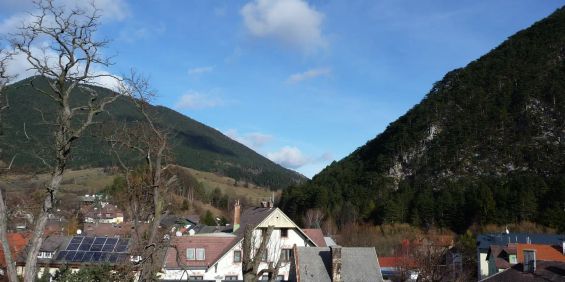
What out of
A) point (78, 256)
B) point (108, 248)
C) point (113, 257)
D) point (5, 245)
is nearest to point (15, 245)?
point (78, 256)

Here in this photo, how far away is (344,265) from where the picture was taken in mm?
31594

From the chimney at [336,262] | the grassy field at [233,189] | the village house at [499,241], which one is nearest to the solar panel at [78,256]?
the chimney at [336,262]

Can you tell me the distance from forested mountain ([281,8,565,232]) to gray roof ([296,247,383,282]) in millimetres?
59550

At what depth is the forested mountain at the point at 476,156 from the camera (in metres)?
93.8

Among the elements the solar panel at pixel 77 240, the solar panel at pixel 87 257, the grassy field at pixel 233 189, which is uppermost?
the grassy field at pixel 233 189

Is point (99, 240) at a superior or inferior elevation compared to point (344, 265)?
superior

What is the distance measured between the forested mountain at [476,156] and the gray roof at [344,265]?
59.6 meters

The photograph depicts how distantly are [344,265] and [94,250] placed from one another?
16.4m

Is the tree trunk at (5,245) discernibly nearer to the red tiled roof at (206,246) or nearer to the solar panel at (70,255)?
the solar panel at (70,255)

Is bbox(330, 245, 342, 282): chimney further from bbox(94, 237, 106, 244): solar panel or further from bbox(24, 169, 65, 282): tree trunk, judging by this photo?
bbox(24, 169, 65, 282): tree trunk

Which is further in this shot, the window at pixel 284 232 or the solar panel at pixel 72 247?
the window at pixel 284 232

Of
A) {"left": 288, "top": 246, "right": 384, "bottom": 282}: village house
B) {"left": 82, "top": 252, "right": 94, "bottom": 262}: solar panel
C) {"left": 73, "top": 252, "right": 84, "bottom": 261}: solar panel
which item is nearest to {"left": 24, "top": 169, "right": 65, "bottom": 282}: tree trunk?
{"left": 288, "top": 246, "right": 384, "bottom": 282}: village house

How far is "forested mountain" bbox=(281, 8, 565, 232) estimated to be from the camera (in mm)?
93750

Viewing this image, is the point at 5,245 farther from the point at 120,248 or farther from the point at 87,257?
the point at 87,257
